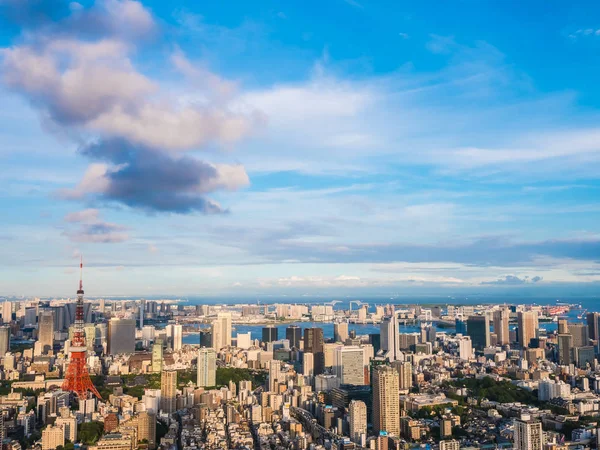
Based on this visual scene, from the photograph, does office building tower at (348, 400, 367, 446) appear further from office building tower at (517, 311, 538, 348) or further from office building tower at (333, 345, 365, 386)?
office building tower at (517, 311, 538, 348)

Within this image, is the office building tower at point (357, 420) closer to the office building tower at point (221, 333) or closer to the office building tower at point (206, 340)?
the office building tower at point (221, 333)

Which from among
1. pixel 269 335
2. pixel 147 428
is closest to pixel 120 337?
pixel 269 335

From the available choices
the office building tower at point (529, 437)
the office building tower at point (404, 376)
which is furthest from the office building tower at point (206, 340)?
the office building tower at point (529, 437)

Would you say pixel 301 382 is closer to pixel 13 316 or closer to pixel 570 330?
pixel 570 330

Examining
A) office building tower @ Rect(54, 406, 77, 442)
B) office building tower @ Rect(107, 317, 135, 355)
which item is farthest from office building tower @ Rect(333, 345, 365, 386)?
office building tower @ Rect(107, 317, 135, 355)

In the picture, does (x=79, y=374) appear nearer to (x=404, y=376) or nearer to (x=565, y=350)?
(x=404, y=376)
